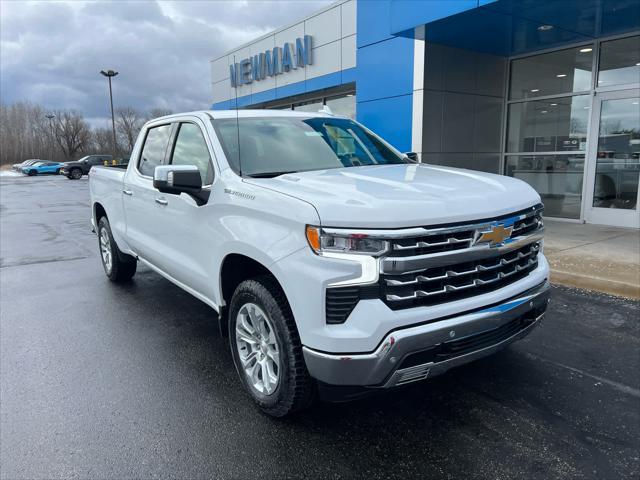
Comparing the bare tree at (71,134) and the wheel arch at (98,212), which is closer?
the wheel arch at (98,212)

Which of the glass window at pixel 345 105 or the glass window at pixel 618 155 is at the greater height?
the glass window at pixel 345 105

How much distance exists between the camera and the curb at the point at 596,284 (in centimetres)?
546

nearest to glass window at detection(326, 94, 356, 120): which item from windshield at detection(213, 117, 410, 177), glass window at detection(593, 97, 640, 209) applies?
glass window at detection(593, 97, 640, 209)

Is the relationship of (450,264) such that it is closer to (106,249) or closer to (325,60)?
(106,249)

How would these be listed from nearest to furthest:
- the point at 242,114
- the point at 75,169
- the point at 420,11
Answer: the point at 242,114, the point at 420,11, the point at 75,169

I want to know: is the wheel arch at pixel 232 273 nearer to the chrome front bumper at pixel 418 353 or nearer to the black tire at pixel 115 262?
the chrome front bumper at pixel 418 353

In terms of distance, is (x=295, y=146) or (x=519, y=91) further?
(x=519, y=91)

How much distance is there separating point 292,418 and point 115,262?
3.98 metres

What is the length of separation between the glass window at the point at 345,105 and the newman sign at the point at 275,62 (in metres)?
1.53

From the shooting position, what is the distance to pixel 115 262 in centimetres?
616

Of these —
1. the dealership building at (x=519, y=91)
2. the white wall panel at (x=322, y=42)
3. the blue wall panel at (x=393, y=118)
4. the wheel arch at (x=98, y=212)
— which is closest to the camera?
the wheel arch at (x=98, y=212)

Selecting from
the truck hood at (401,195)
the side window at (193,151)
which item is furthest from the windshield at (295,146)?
the truck hood at (401,195)

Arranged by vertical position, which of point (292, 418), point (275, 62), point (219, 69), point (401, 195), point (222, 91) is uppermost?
point (219, 69)

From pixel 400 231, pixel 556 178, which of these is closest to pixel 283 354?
pixel 400 231
